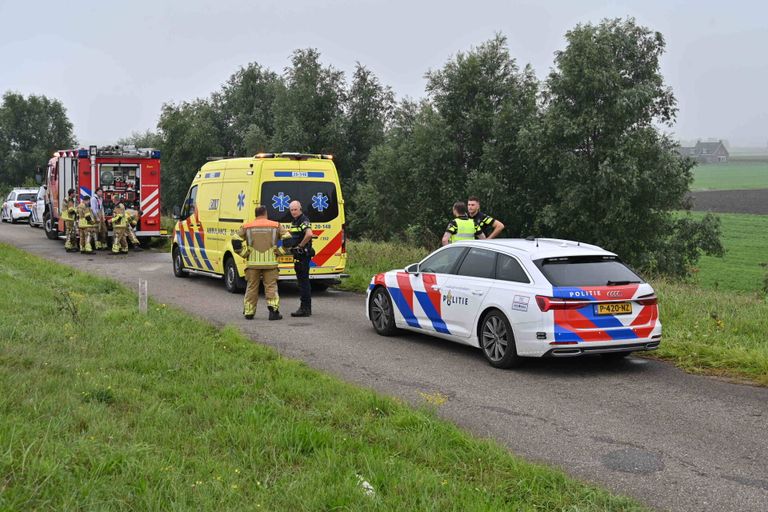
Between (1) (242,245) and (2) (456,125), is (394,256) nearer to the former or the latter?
(1) (242,245)

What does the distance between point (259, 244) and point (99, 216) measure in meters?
13.7

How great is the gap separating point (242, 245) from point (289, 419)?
20.2ft

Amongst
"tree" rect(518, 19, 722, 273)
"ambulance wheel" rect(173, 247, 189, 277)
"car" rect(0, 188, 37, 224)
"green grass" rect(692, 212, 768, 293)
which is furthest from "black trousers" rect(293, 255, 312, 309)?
"car" rect(0, 188, 37, 224)

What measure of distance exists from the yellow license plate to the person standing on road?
60.6ft

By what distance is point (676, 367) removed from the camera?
8.90 metres

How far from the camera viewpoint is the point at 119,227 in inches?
923

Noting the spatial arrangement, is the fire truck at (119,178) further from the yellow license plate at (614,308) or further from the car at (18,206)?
the yellow license plate at (614,308)

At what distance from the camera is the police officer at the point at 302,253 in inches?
486

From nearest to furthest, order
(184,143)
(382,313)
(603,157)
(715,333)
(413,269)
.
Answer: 1. (715,333)
2. (413,269)
3. (382,313)
4. (603,157)
5. (184,143)

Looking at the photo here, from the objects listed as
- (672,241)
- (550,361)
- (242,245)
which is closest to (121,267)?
(242,245)

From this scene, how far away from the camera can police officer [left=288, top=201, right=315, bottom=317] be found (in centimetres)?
1234

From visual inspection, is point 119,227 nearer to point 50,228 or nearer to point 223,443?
point 50,228

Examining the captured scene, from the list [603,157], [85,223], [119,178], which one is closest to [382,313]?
[85,223]

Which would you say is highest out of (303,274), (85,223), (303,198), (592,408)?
(303,198)
